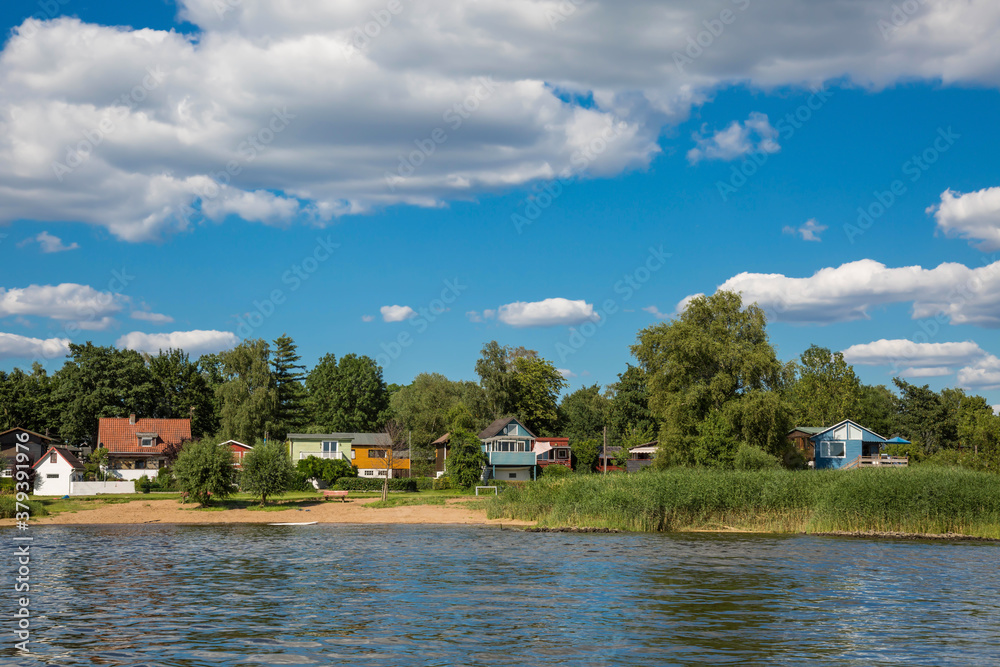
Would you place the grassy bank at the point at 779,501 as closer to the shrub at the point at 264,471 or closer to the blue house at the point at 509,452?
the shrub at the point at 264,471

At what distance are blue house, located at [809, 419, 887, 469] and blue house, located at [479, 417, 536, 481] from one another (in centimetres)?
3201

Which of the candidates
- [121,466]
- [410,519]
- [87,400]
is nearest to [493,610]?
[410,519]

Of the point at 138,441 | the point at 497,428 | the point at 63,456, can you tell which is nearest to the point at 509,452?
the point at 497,428

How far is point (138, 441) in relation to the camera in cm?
9181

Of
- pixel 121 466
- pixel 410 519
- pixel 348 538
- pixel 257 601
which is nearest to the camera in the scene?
pixel 257 601

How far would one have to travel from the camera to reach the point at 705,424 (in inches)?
2672

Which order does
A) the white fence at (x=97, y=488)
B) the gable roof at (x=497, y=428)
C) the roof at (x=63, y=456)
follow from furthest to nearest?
the gable roof at (x=497, y=428), the roof at (x=63, y=456), the white fence at (x=97, y=488)

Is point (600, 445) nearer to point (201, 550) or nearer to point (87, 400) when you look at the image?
point (87, 400)

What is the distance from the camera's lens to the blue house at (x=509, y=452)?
3561 inches

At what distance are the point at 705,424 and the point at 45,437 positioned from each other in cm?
7270

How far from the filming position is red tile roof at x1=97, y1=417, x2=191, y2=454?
9075 centimetres

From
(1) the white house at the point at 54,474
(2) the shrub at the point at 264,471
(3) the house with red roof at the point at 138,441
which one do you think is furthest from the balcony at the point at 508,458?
(1) the white house at the point at 54,474

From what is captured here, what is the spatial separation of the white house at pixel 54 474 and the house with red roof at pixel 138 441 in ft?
48.3

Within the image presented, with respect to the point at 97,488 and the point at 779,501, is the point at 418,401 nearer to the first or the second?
the point at 97,488
